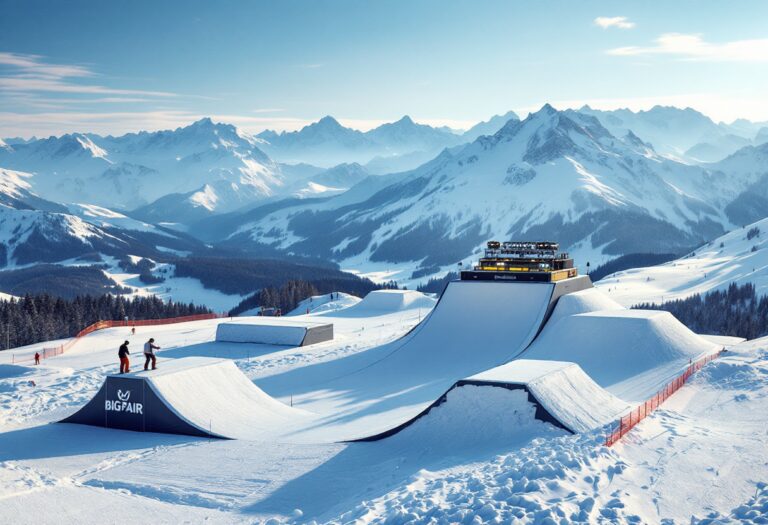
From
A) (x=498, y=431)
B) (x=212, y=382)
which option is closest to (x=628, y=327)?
(x=498, y=431)

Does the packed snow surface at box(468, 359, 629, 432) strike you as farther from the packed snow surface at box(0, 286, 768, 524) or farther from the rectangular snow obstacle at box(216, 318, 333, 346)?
the rectangular snow obstacle at box(216, 318, 333, 346)

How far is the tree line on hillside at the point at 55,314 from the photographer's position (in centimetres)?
9394

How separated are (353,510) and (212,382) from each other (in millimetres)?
16760

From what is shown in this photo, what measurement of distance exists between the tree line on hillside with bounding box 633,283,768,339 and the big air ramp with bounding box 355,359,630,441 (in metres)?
76.9

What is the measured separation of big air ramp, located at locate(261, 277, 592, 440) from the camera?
A: 135ft

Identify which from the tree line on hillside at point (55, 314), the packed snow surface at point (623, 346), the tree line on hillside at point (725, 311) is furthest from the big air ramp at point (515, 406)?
the tree line on hillside at point (725, 311)

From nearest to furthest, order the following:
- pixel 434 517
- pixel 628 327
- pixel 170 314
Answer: pixel 434 517 < pixel 628 327 < pixel 170 314

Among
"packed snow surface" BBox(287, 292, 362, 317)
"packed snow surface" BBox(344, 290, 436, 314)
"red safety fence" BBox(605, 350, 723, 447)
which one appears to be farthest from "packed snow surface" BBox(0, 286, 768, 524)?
"packed snow surface" BBox(287, 292, 362, 317)

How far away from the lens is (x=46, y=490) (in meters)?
24.0

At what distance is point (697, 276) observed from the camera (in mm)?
147625

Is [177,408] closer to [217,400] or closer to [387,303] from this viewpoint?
[217,400]

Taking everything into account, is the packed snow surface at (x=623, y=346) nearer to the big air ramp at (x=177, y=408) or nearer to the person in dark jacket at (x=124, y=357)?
the big air ramp at (x=177, y=408)

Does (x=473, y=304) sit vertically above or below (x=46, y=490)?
above

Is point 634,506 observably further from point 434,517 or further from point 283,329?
point 283,329
